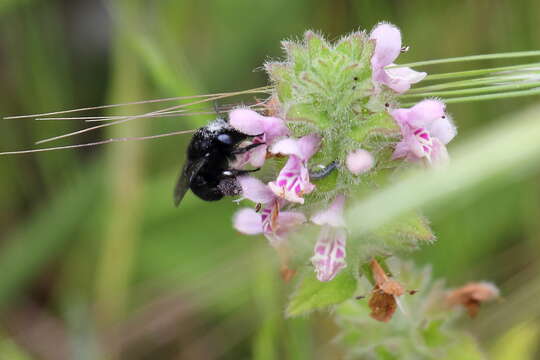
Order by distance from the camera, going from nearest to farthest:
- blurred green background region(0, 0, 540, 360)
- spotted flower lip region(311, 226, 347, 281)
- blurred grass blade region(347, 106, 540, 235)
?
blurred grass blade region(347, 106, 540, 235) → spotted flower lip region(311, 226, 347, 281) → blurred green background region(0, 0, 540, 360)

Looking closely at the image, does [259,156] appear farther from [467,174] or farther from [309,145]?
[467,174]

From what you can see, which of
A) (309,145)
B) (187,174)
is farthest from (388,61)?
(187,174)

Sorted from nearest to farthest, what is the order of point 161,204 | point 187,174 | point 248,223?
1. point 248,223
2. point 187,174
3. point 161,204

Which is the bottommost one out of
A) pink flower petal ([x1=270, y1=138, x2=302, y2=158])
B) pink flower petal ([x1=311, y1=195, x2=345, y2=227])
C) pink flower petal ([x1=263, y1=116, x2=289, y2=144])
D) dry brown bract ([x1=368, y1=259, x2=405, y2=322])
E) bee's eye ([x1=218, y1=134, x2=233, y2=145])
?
dry brown bract ([x1=368, y1=259, x2=405, y2=322])

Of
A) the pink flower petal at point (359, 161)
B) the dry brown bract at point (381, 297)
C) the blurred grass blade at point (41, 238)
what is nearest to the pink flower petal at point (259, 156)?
the pink flower petal at point (359, 161)

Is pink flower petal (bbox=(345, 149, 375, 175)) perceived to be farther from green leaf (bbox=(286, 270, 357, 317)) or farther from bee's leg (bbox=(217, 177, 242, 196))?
bee's leg (bbox=(217, 177, 242, 196))

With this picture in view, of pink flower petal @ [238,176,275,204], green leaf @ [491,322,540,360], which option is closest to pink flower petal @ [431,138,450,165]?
pink flower petal @ [238,176,275,204]
